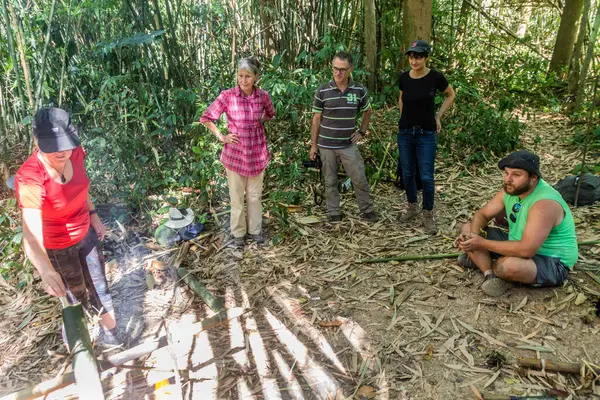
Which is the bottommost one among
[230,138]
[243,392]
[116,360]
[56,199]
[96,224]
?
[243,392]

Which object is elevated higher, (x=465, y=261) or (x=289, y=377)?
(x=465, y=261)

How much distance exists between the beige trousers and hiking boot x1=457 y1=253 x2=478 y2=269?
172cm

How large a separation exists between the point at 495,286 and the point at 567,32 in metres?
Result: 5.87

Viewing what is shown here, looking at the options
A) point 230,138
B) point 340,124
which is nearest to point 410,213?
point 340,124

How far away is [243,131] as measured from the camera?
3.58 meters

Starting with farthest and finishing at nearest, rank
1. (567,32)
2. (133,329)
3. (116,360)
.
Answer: (567,32)
(133,329)
(116,360)

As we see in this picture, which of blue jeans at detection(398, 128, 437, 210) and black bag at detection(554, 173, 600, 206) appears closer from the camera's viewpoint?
blue jeans at detection(398, 128, 437, 210)

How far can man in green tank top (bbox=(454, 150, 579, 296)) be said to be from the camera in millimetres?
2828

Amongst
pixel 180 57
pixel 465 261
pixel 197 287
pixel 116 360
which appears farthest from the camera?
pixel 180 57

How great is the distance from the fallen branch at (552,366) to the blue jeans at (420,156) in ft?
5.66

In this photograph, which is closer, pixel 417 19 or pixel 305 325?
pixel 305 325

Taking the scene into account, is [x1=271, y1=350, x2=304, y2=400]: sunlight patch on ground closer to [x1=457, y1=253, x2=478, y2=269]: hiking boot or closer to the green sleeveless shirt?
[x1=457, y1=253, x2=478, y2=269]: hiking boot

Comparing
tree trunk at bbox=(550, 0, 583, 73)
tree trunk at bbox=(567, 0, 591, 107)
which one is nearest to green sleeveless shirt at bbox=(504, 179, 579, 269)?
tree trunk at bbox=(567, 0, 591, 107)

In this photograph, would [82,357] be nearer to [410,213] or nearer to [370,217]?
[370,217]
